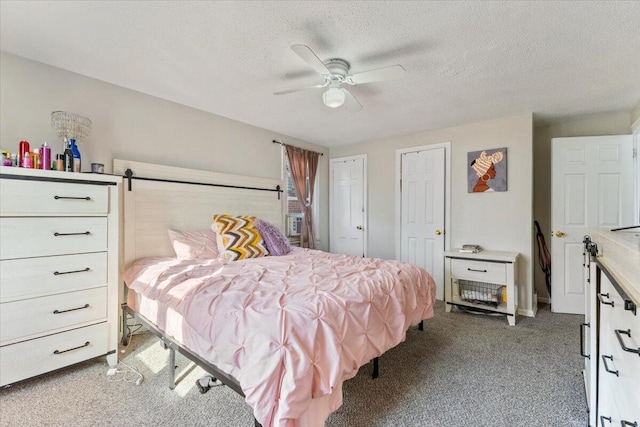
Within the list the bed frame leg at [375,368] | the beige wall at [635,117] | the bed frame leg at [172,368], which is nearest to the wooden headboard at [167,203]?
the bed frame leg at [172,368]

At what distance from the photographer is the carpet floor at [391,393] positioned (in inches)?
63.4

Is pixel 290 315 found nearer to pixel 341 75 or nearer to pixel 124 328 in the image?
pixel 341 75

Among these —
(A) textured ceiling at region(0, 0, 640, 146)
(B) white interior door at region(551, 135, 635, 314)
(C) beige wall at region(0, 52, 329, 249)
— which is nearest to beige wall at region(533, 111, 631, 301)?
(B) white interior door at region(551, 135, 635, 314)

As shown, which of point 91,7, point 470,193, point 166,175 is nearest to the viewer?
point 91,7

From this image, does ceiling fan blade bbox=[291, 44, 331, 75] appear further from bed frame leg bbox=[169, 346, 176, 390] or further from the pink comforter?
bed frame leg bbox=[169, 346, 176, 390]

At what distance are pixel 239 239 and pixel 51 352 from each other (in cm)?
151

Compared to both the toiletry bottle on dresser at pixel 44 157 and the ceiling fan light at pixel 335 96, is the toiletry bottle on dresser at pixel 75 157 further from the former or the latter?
the ceiling fan light at pixel 335 96

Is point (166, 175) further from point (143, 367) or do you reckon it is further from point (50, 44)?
point (143, 367)

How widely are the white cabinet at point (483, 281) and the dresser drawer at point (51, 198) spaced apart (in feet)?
11.4

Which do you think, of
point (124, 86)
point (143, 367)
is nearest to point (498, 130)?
point (124, 86)

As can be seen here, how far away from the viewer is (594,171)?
10.8 ft

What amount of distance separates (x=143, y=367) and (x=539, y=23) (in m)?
3.54

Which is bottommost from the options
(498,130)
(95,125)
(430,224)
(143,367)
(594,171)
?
(143,367)

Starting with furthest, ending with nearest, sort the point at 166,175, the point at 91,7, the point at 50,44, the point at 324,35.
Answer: the point at 166,175
the point at 50,44
the point at 324,35
the point at 91,7
